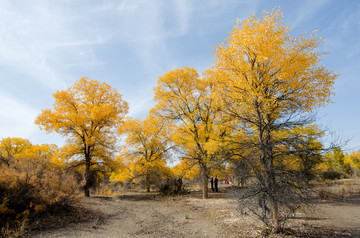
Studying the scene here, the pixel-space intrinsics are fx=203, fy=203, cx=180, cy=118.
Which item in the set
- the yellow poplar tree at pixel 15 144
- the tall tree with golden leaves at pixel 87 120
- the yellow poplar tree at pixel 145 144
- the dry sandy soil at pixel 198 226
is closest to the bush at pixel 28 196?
the dry sandy soil at pixel 198 226

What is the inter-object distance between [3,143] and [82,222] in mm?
37257

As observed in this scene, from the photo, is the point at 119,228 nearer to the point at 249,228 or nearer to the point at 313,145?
the point at 249,228

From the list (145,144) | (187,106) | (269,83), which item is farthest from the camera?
(145,144)

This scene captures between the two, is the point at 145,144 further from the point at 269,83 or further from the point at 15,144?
the point at 15,144

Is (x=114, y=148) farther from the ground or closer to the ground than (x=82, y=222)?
farther from the ground

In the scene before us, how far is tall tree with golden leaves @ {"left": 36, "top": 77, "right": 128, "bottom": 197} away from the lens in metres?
14.9

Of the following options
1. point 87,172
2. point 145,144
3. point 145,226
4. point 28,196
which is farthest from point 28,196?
point 145,144

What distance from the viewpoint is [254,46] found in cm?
703

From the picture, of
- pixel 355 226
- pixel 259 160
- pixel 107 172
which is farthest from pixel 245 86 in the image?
pixel 107 172

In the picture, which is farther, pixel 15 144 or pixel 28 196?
pixel 15 144

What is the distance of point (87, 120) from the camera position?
15.3 meters

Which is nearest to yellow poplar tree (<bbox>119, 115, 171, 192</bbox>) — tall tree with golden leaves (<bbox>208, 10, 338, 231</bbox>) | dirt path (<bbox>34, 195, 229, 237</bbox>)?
dirt path (<bbox>34, 195, 229, 237</bbox>)

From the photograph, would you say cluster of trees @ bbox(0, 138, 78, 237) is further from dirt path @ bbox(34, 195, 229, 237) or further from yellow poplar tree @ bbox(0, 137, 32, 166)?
yellow poplar tree @ bbox(0, 137, 32, 166)

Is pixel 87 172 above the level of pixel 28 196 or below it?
above
